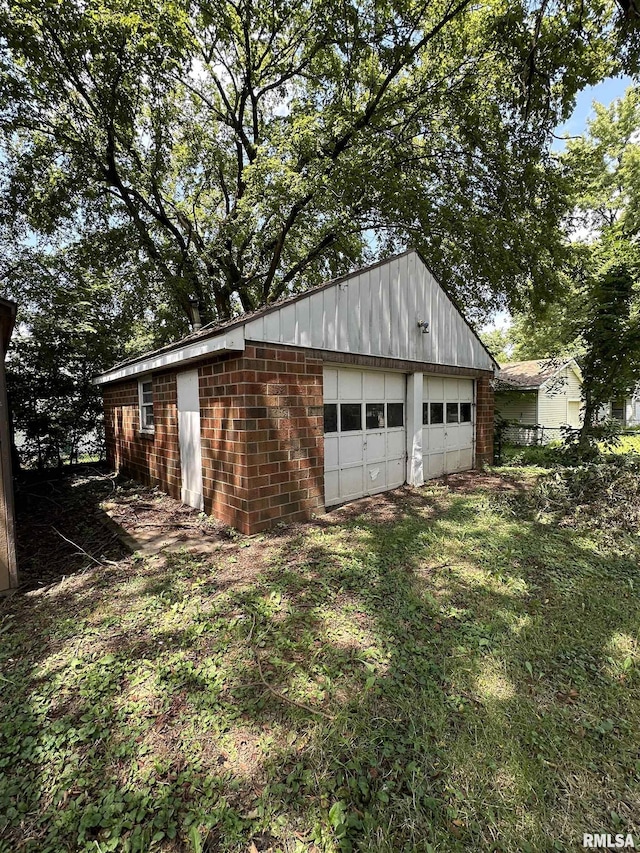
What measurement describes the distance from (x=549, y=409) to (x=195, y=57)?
61.5 ft

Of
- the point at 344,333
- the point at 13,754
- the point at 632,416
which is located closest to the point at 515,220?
the point at 344,333

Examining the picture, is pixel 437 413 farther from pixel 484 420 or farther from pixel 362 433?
pixel 362 433

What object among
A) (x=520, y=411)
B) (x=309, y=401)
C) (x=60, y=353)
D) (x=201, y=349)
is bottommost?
(x=520, y=411)

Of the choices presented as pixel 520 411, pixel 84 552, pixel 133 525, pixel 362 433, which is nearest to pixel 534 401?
pixel 520 411

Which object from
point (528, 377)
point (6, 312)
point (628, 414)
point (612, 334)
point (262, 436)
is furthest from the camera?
point (628, 414)

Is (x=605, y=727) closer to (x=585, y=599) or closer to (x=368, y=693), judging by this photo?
(x=368, y=693)

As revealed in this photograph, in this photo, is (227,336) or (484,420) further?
(484,420)

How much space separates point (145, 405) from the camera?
26.9 feet

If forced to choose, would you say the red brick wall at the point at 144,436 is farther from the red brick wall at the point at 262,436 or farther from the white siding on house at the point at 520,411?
the white siding on house at the point at 520,411

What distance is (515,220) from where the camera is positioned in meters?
9.33

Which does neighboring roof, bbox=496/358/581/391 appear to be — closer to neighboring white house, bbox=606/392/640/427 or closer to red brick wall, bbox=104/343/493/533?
neighboring white house, bbox=606/392/640/427

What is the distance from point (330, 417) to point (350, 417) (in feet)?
1.75

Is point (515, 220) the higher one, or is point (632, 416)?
point (515, 220)

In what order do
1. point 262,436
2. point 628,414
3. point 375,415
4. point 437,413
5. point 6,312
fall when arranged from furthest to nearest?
point 628,414
point 437,413
point 375,415
point 262,436
point 6,312
